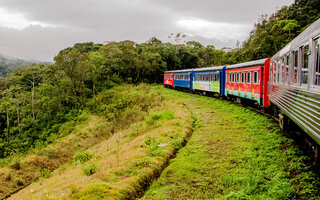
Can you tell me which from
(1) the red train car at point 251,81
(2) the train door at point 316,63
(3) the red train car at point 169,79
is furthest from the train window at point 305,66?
(3) the red train car at point 169,79

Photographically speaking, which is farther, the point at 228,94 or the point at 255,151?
the point at 228,94

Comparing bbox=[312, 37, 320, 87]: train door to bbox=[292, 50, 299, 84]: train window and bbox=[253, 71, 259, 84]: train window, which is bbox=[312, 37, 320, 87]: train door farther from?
bbox=[253, 71, 259, 84]: train window

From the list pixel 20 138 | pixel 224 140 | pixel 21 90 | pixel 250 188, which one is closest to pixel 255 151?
pixel 224 140

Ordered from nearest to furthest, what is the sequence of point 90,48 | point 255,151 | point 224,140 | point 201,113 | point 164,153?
point 255,151
point 164,153
point 224,140
point 201,113
point 90,48

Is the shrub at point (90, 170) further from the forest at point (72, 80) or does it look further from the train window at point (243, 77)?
the forest at point (72, 80)

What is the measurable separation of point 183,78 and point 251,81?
16.1 m

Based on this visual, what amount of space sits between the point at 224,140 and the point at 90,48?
61.9 metres

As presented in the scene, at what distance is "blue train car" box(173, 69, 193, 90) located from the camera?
27.3 metres

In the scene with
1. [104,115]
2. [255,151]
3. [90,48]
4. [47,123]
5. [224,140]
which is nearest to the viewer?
[255,151]

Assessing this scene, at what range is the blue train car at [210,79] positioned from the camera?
767 inches

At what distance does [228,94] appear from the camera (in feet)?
60.0

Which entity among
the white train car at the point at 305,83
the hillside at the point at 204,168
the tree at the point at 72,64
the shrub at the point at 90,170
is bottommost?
the shrub at the point at 90,170

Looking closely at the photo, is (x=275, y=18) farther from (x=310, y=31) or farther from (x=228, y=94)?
(x=310, y=31)

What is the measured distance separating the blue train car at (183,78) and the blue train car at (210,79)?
122cm
